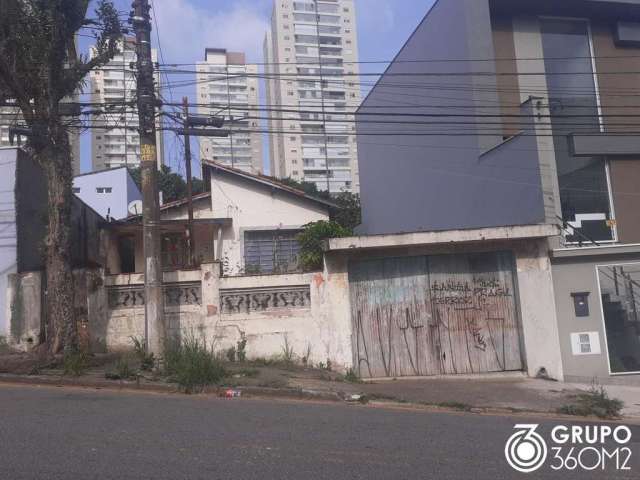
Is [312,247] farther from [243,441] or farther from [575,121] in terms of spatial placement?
[575,121]

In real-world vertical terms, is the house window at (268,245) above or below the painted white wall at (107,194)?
below

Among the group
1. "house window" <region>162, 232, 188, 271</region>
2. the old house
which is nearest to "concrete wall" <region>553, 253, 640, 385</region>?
the old house

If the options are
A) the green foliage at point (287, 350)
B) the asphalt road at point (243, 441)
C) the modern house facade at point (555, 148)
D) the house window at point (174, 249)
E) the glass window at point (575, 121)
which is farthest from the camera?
the house window at point (174, 249)

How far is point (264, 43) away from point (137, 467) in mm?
77088

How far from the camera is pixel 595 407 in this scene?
8602 millimetres

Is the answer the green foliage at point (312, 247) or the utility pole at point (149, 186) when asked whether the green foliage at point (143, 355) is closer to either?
the utility pole at point (149, 186)

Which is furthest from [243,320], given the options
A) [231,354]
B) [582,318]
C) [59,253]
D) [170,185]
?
Result: [170,185]

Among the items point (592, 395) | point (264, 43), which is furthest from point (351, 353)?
point (264, 43)

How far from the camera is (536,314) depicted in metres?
11.1

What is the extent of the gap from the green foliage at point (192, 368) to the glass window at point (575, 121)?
808 cm

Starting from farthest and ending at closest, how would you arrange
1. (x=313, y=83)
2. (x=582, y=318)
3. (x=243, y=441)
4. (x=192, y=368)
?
(x=313, y=83)
(x=582, y=318)
(x=192, y=368)
(x=243, y=441)

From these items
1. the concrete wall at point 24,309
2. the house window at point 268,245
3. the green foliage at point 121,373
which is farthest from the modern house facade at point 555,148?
the concrete wall at point 24,309

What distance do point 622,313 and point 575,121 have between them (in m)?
5.59

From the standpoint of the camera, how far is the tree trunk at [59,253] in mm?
10008
